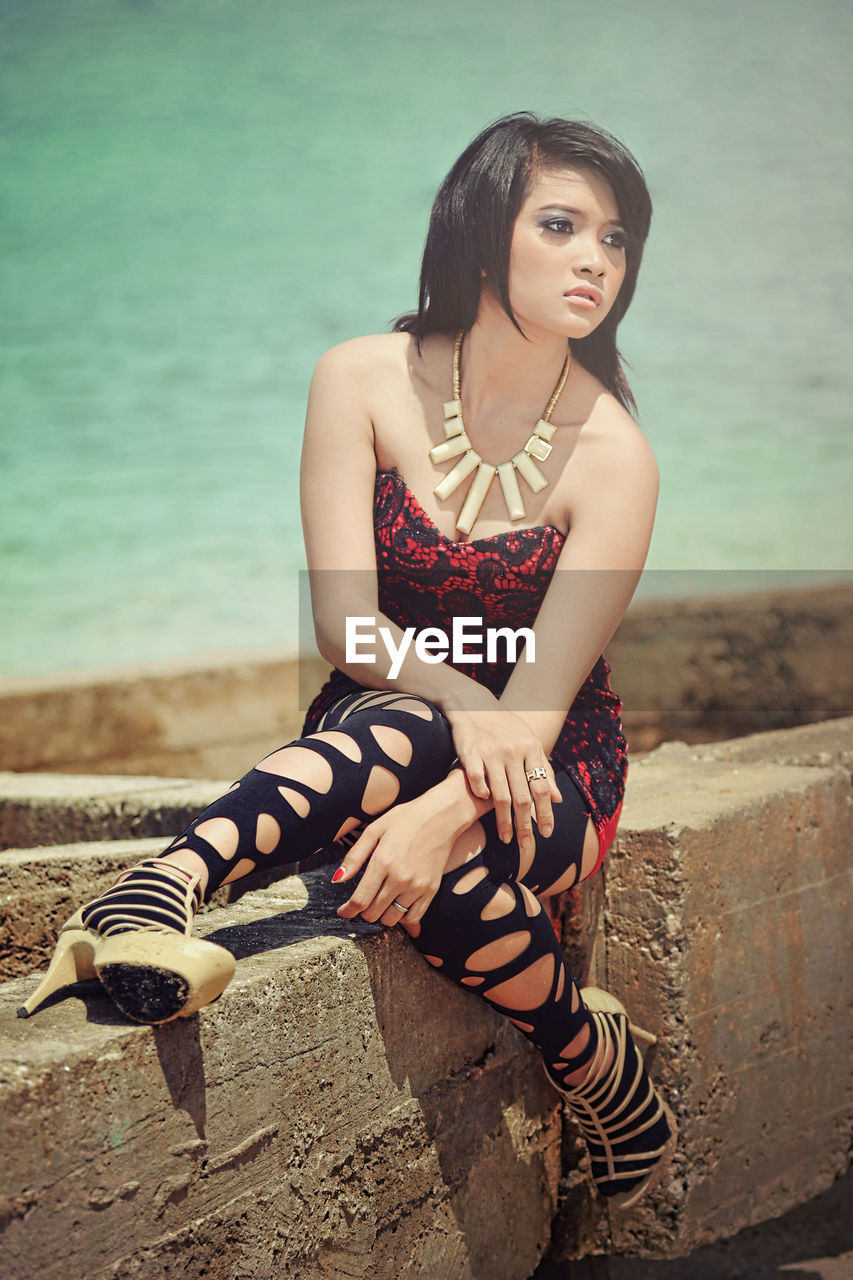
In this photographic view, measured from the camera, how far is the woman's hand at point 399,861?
64.7 inches

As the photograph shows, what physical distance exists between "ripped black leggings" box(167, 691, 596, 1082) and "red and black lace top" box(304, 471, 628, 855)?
8 cm

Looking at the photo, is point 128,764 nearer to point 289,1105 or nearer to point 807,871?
point 807,871

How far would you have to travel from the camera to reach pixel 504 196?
1888mm

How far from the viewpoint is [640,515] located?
77.0 inches

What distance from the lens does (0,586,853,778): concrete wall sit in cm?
500

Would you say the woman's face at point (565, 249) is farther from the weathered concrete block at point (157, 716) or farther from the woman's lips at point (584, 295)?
the weathered concrete block at point (157, 716)

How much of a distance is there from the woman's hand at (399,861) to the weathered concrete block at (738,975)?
0.69 metres

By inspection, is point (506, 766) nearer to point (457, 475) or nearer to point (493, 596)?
point (493, 596)

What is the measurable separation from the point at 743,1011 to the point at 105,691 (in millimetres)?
3291

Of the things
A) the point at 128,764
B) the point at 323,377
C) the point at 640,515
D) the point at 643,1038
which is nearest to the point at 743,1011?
the point at 643,1038

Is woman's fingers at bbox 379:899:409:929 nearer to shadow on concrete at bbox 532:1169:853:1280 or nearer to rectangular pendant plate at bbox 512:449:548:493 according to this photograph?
rectangular pendant plate at bbox 512:449:548:493

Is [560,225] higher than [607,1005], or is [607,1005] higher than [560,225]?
[560,225]

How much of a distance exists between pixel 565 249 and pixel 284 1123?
4.40 ft

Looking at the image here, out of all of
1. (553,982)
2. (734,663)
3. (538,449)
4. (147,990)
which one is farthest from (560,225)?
(734,663)
